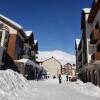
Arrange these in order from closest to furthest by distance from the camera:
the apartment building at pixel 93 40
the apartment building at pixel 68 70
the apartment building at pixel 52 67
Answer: the apartment building at pixel 93 40, the apartment building at pixel 52 67, the apartment building at pixel 68 70

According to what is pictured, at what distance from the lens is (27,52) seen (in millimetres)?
48438

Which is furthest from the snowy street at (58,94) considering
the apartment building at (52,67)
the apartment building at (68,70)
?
the apartment building at (68,70)

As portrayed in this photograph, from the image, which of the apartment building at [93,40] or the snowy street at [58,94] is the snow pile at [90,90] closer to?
the snowy street at [58,94]

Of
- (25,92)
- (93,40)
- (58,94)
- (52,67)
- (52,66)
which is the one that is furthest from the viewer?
(52,66)

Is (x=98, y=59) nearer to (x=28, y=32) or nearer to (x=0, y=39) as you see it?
(x=0, y=39)

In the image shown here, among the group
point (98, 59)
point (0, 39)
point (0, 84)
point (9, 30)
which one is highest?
point (9, 30)

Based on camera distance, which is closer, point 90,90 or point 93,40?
point 90,90

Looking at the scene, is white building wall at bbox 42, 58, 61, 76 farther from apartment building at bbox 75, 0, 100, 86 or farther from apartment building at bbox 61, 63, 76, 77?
apartment building at bbox 75, 0, 100, 86

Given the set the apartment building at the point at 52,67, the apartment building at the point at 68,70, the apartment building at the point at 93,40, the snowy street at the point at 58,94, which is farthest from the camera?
the apartment building at the point at 68,70

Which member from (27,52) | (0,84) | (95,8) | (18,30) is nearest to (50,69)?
(27,52)

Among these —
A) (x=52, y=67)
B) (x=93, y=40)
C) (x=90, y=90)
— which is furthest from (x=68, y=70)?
(x=90, y=90)

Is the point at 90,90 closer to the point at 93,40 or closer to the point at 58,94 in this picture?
the point at 58,94

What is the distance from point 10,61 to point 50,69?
204ft

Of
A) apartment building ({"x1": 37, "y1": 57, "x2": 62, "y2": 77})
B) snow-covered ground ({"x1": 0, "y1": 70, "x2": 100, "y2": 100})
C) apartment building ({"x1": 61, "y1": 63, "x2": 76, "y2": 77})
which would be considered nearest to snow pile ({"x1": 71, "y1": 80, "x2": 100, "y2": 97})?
snow-covered ground ({"x1": 0, "y1": 70, "x2": 100, "y2": 100})
